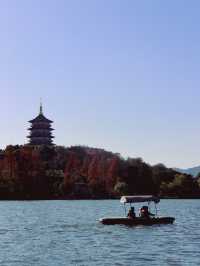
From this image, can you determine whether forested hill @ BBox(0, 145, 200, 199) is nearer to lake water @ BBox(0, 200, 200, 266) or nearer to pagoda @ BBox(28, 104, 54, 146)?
pagoda @ BBox(28, 104, 54, 146)

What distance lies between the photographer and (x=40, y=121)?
16200 cm

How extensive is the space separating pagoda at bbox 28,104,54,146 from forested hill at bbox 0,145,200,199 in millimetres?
13327

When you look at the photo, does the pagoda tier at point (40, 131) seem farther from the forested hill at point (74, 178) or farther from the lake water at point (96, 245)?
the lake water at point (96, 245)

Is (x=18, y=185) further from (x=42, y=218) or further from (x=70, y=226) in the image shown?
(x=70, y=226)

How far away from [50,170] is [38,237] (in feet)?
282

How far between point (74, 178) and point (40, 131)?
4129 cm

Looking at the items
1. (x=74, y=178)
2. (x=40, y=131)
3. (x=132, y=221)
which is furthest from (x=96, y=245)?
(x=40, y=131)

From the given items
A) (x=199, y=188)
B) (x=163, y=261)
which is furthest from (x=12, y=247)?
(x=199, y=188)

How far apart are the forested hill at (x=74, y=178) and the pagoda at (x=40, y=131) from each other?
13.3 meters

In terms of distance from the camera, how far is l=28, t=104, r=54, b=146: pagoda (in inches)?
6297

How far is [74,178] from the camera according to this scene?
121 m

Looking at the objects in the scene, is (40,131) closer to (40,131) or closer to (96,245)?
(40,131)

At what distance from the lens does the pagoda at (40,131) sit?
160 m

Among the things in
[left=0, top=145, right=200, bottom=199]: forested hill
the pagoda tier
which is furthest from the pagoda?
[left=0, top=145, right=200, bottom=199]: forested hill
